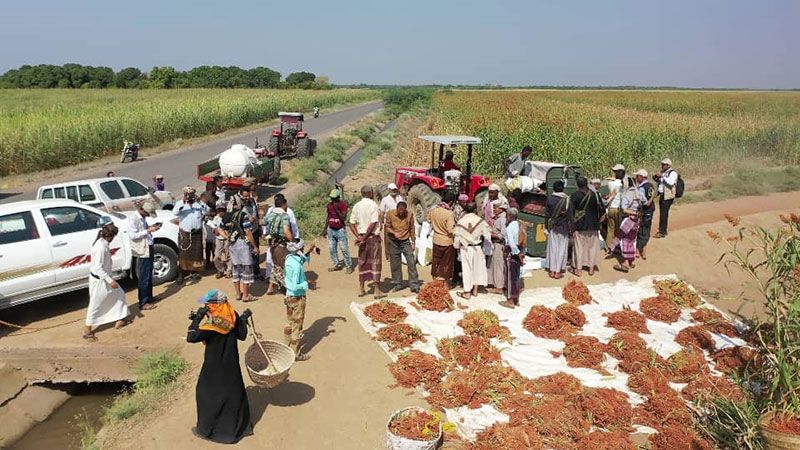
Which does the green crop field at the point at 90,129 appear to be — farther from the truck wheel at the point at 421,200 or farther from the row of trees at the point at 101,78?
the row of trees at the point at 101,78

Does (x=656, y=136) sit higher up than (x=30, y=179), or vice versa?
(x=656, y=136)

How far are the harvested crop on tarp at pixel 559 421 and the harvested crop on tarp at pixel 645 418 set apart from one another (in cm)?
61

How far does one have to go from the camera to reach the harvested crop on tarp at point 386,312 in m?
8.59

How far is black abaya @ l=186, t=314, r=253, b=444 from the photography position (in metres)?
5.55

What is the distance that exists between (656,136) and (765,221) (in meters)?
9.85

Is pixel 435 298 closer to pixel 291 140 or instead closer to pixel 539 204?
pixel 539 204

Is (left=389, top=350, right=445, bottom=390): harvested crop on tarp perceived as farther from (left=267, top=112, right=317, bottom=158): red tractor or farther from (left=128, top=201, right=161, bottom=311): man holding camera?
(left=267, top=112, right=317, bottom=158): red tractor

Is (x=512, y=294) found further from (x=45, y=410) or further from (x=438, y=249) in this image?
(x=45, y=410)

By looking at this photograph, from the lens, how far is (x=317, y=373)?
718cm

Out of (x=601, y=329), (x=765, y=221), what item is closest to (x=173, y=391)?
(x=601, y=329)

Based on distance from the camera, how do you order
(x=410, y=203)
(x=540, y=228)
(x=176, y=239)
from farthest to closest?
(x=410, y=203)
(x=540, y=228)
(x=176, y=239)

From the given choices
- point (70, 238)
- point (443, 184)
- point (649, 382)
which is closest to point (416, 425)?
point (649, 382)

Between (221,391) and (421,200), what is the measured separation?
8.20m

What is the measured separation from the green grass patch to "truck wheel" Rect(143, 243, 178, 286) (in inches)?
595
